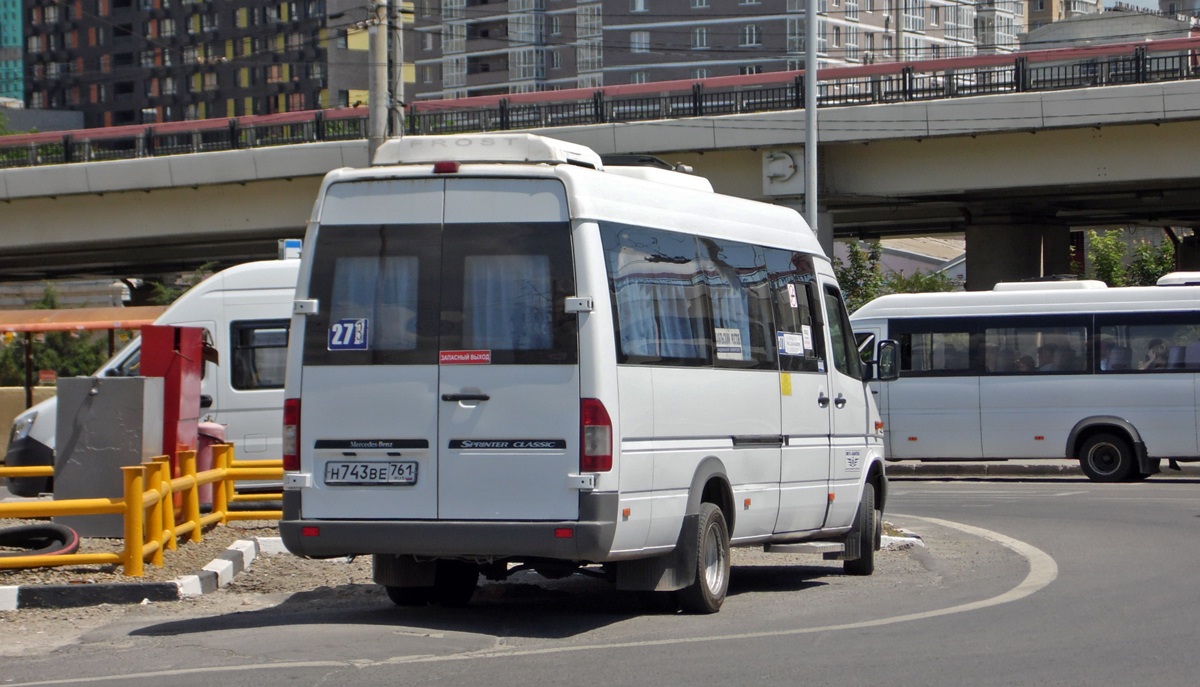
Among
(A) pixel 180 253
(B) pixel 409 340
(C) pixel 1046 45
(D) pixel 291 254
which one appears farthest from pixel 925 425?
(C) pixel 1046 45

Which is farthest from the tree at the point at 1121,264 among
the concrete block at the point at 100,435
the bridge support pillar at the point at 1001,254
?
the concrete block at the point at 100,435

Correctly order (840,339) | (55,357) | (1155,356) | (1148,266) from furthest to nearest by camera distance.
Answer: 1. (55,357)
2. (1148,266)
3. (1155,356)
4. (840,339)

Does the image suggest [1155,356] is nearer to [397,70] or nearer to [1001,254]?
[397,70]

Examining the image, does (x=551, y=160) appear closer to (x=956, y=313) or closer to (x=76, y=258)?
(x=956, y=313)

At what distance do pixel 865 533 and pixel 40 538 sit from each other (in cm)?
603

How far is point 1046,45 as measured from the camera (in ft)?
279

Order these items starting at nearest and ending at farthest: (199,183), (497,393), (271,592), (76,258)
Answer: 1. (497,393)
2. (271,592)
3. (199,183)
4. (76,258)

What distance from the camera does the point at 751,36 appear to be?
107812 millimetres

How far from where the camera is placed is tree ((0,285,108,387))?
46.0 metres

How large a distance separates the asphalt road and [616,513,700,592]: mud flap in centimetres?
23

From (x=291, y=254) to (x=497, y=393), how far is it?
10.8 meters

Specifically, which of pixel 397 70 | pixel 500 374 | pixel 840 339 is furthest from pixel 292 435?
pixel 397 70

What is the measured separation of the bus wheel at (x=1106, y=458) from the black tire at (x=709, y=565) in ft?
49.6

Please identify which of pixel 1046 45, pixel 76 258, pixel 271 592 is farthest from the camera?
pixel 1046 45
